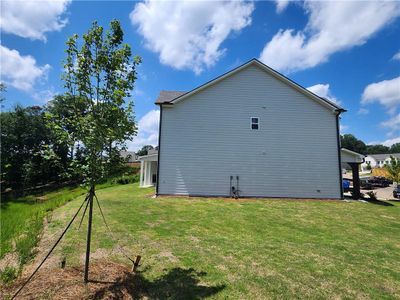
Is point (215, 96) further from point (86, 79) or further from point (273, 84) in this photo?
point (86, 79)

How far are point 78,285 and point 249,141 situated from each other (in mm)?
13454

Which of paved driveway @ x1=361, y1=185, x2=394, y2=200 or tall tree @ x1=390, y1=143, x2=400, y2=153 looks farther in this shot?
tall tree @ x1=390, y1=143, x2=400, y2=153

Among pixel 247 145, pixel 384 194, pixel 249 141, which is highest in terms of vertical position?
pixel 249 141

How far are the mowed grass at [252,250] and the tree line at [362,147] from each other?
5047 inches

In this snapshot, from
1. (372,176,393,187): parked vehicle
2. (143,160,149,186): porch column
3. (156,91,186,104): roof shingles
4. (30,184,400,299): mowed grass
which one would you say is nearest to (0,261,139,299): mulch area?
(30,184,400,299): mowed grass

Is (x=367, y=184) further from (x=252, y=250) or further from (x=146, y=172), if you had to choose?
(x=252, y=250)

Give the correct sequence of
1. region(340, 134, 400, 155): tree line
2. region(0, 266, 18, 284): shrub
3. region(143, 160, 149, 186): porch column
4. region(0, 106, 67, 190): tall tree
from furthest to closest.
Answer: region(340, 134, 400, 155): tree line → region(0, 106, 67, 190): tall tree → region(143, 160, 149, 186): porch column → region(0, 266, 18, 284): shrub

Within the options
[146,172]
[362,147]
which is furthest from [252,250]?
[362,147]

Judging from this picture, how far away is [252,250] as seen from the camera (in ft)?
22.1

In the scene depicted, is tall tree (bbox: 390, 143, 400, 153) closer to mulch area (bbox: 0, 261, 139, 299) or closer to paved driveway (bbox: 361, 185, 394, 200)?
paved driveway (bbox: 361, 185, 394, 200)

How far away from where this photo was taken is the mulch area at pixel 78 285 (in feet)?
14.0

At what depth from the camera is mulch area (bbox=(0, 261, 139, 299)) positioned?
426 centimetres

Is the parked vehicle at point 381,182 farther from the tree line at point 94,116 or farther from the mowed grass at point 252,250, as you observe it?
the tree line at point 94,116

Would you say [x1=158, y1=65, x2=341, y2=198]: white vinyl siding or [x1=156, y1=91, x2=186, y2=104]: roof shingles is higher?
[x1=156, y1=91, x2=186, y2=104]: roof shingles
